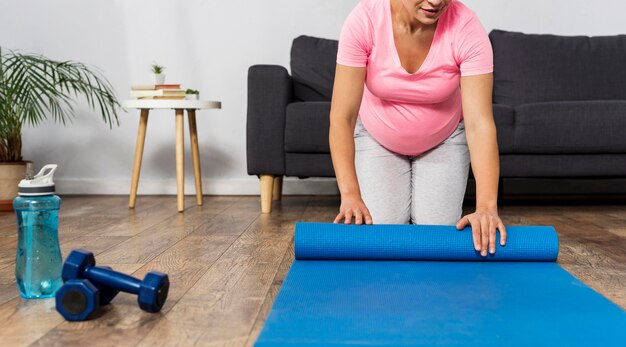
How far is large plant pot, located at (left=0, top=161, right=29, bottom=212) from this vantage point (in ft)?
9.95

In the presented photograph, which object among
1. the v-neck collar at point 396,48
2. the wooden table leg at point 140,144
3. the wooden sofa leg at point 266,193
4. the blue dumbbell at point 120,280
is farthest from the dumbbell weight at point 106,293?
the wooden table leg at point 140,144

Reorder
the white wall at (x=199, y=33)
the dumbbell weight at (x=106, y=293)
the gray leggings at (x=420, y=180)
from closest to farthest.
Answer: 1. the dumbbell weight at (x=106, y=293)
2. the gray leggings at (x=420, y=180)
3. the white wall at (x=199, y=33)

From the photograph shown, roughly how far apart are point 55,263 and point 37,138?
273cm

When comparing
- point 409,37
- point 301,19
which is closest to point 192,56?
point 301,19

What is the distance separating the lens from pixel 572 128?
2836 millimetres

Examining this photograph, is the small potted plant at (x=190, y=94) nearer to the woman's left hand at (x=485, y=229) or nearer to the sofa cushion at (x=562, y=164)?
the sofa cushion at (x=562, y=164)

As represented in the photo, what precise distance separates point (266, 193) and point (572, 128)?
135cm

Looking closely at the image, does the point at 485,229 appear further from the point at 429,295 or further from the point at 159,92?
the point at 159,92

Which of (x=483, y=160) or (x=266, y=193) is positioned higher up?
(x=483, y=160)

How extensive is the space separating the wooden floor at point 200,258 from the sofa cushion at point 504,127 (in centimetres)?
30

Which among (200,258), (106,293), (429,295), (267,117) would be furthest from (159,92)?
(429,295)

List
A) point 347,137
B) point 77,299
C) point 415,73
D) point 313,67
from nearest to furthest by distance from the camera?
point 77,299, point 347,137, point 415,73, point 313,67

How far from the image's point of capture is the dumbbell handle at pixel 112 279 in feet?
3.88

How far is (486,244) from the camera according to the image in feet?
4.78
